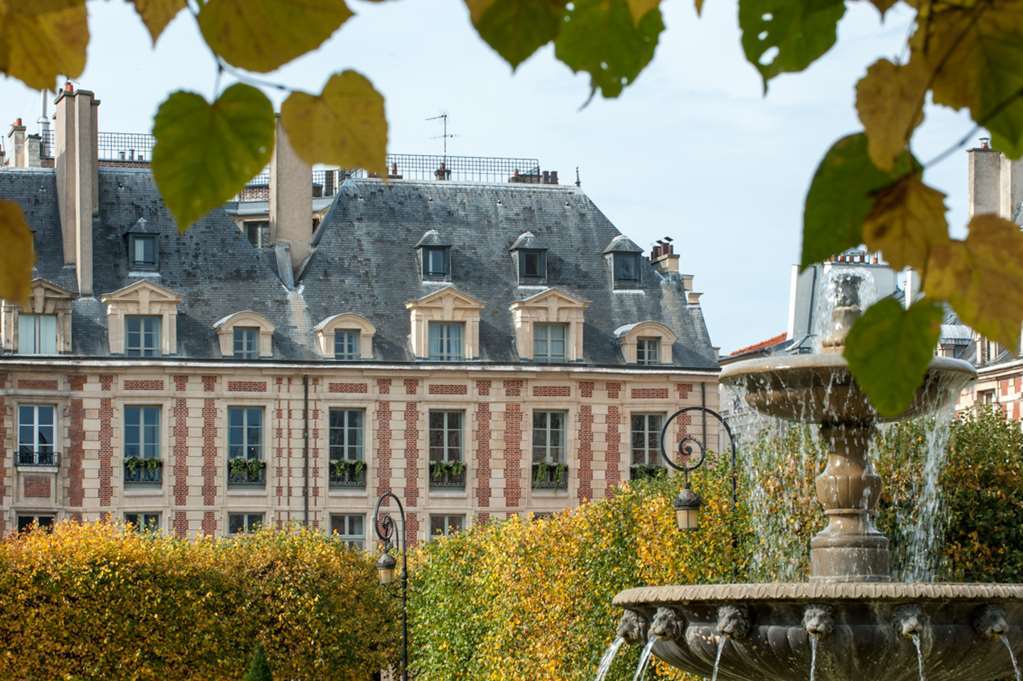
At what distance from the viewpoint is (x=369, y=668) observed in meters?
38.0

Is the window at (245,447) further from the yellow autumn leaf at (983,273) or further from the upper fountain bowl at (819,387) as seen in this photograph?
the yellow autumn leaf at (983,273)

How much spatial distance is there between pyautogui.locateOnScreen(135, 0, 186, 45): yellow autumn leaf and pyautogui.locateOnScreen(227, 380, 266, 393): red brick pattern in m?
44.2

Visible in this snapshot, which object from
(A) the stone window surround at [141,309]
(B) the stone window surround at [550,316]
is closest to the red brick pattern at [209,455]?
(A) the stone window surround at [141,309]

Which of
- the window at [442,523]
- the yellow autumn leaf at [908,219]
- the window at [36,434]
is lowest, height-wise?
the window at [442,523]

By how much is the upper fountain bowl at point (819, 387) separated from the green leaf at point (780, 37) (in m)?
12.5

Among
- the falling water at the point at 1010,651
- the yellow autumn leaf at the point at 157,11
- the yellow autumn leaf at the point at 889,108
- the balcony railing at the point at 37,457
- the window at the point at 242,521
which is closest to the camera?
the yellow autumn leaf at the point at 889,108

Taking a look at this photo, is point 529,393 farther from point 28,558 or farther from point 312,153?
point 312,153

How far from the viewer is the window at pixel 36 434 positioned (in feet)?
147

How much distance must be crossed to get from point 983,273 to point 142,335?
44.7 meters

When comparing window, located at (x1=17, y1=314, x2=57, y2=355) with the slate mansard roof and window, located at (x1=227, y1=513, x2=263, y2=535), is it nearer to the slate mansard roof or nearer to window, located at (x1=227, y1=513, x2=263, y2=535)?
the slate mansard roof

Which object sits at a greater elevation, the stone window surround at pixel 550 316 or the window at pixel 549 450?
the stone window surround at pixel 550 316

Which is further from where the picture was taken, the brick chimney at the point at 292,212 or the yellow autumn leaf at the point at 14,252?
the brick chimney at the point at 292,212

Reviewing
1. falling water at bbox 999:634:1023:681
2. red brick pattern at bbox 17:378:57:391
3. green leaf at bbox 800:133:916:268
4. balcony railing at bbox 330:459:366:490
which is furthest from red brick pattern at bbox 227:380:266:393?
green leaf at bbox 800:133:916:268

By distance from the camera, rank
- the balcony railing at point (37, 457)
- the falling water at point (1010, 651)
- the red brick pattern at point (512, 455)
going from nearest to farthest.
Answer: the falling water at point (1010, 651), the balcony railing at point (37, 457), the red brick pattern at point (512, 455)
